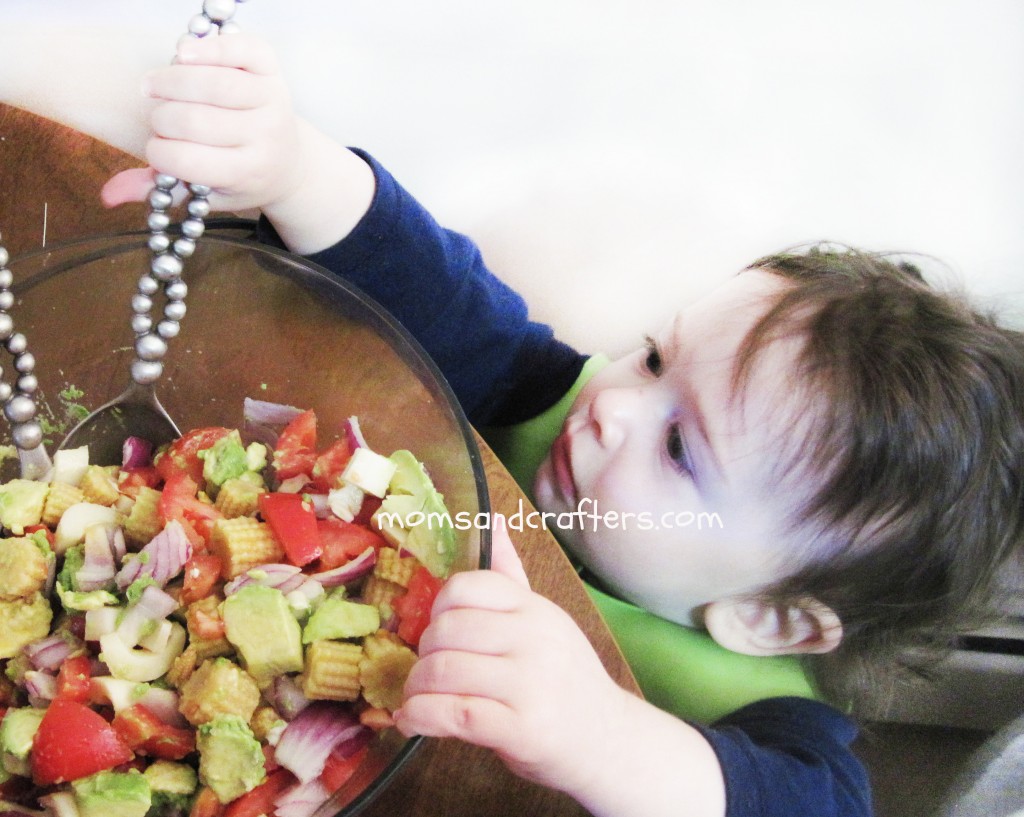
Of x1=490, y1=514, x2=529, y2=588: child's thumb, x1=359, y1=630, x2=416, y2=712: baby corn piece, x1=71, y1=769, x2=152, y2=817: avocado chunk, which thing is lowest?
x1=71, y1=769, x2=152, y2=817: avocado chunk

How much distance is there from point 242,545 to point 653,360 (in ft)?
1.28

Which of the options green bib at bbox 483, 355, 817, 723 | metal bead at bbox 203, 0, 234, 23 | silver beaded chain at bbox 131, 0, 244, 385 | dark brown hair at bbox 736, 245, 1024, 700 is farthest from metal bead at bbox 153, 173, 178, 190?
green bib at bbox 483, 355, 817, 723

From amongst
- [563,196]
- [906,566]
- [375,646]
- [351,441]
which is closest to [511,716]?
[375,646]

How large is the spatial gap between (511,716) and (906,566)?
349 mm

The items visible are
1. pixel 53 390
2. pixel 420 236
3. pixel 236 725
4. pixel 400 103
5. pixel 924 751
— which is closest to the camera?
pixel 236 725

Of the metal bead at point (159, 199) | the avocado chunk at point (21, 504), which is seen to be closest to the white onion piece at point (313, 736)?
the avocado chunk at point (21, 504)

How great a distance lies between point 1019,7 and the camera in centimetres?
94

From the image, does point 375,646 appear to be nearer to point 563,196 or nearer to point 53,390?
point 53,390

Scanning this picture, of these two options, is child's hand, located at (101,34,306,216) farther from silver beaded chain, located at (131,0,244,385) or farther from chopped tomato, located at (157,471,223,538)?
chopped tomato, located at (157,471,223,538)

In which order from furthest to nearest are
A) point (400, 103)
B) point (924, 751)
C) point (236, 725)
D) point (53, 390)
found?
point (924, 751)
point (400, 103)
point (53, 390)
point (236, 725)

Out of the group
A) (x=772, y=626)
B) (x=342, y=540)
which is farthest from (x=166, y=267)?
(x=772, y=626)

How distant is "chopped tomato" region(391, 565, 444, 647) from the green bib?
0.93 feet

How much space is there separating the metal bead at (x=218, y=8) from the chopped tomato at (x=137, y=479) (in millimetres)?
305

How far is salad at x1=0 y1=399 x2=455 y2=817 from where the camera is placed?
0.44m
